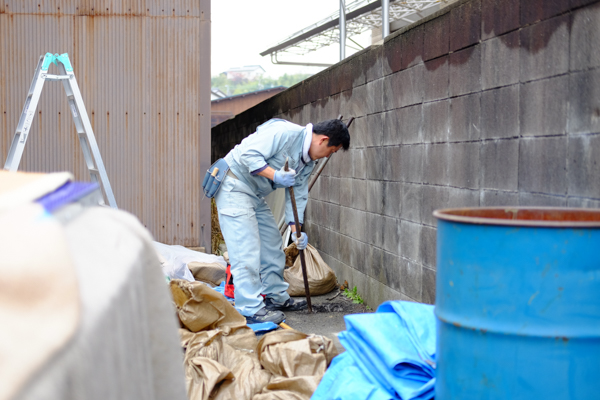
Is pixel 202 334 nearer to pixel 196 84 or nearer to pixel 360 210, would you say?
pixel 360 210

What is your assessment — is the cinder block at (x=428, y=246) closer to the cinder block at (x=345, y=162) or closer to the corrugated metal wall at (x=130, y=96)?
the cinder block at (x=345, y=162)

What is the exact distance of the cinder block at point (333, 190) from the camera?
5.80 meters

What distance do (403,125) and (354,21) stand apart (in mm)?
9822

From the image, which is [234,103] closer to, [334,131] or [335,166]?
[335,166]

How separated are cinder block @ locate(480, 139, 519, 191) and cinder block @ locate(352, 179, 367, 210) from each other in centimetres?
194

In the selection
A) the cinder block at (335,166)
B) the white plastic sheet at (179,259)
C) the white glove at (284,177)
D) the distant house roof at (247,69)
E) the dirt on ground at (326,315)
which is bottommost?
the dirt on ground at (326,315)

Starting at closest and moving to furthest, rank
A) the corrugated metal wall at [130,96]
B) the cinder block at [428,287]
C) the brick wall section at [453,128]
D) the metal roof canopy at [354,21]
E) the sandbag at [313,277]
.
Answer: the brick wall section at [453,128]
the cinder block at [428,287]
the sandbag at [313,277]
the corrugated metal wall at [130,96]
the metal roof canopy at [354,21]

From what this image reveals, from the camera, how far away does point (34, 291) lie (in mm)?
699

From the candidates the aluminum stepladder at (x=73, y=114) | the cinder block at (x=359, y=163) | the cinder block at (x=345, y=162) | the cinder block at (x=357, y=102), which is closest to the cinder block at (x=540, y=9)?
the cinder block at (x=357, y=102)

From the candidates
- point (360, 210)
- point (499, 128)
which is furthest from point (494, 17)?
point (360, 210)

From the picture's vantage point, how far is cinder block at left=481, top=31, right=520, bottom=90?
2830mm

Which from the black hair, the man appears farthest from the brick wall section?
the man

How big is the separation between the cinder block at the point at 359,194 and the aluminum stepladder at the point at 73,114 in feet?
7.03

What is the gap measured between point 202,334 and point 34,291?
2915mm
